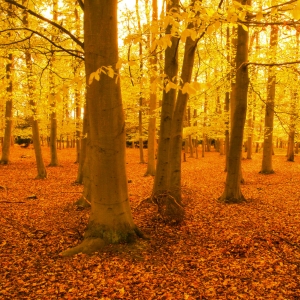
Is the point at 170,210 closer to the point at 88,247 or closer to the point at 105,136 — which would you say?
the point at 88,247

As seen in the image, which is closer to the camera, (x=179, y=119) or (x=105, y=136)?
(x=105, y=136)

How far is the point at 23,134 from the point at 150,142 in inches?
878

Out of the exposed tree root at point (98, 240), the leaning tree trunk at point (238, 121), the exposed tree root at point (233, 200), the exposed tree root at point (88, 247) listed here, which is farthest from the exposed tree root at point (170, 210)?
the leaning tree trunk at point (238, 121)

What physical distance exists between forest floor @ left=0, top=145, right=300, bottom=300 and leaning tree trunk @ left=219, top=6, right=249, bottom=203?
0.53 meters

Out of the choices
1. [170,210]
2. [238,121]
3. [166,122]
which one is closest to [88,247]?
[170,210]

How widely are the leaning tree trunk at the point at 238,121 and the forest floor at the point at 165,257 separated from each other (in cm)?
53

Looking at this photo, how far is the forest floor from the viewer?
3342 mm

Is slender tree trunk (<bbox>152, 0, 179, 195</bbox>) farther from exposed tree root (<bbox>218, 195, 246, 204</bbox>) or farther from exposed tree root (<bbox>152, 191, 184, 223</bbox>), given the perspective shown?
exposed tree root (<bbox>218, 195, 246, 204</bbox>)

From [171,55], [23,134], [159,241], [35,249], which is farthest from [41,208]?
[23,134]

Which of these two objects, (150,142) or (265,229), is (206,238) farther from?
(150,142)

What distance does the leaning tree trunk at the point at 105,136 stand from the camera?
13.1ft

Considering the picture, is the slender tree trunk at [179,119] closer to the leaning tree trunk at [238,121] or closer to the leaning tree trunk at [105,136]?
the leaning tree trunk at [238,121]

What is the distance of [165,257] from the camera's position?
4312 mm

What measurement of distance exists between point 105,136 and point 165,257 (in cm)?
219
